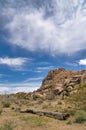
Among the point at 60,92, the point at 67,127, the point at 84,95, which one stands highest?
the point at 60,92

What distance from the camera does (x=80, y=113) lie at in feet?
70.5

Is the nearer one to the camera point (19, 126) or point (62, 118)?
point (19, 126)

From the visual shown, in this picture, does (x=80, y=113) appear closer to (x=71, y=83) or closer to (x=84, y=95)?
(x=84, y=95)

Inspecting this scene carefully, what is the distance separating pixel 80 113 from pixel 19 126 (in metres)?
5.19

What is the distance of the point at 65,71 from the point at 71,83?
26687 mm

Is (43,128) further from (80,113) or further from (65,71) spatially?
(65,71)

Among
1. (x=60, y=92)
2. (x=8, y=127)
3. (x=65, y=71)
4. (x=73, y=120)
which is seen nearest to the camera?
(x=8, y=127)

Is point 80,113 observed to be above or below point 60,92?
below

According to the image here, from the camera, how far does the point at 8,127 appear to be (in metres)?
16.5

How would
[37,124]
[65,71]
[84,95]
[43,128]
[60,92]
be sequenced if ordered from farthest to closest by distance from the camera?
[65,71], [60,92], [84,95], [37,124], [43,128]

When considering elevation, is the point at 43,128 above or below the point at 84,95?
below

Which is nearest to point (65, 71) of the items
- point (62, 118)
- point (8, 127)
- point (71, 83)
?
point (71, 83)

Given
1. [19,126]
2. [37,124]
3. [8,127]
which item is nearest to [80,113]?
[37,124]

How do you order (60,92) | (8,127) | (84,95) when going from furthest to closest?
(60,92) → (84,95) → (8,127)
